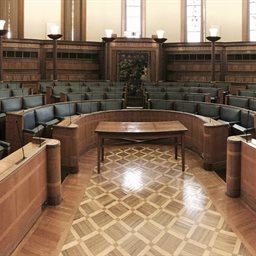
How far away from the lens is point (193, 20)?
1322cm

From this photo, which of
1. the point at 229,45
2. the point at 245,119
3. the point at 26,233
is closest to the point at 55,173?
the point at 26,233

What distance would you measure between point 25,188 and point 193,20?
39.2ft

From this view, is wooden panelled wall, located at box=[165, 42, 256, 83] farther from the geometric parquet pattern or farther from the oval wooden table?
the geometric parquet pattern

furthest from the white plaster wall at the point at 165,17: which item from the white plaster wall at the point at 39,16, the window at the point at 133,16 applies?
the white plaster wall at the point at 39,16

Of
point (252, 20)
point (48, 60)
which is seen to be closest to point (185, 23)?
point (252, 20)

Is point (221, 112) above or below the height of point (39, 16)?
below

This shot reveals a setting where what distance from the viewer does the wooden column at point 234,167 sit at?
12.2 ft

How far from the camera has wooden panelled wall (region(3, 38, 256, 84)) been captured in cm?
1163

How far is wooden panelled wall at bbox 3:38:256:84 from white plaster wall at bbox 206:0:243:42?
3.43 feet

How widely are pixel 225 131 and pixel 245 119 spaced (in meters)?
0.77

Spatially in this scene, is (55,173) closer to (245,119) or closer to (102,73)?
(245,119)

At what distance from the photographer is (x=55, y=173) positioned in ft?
11.6

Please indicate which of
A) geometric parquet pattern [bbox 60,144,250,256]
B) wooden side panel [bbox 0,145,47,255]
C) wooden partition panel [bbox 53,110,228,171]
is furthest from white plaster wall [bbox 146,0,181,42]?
wooden side panel [bbox 0,145,47,255]

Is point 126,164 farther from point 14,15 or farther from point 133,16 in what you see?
point 133,16
